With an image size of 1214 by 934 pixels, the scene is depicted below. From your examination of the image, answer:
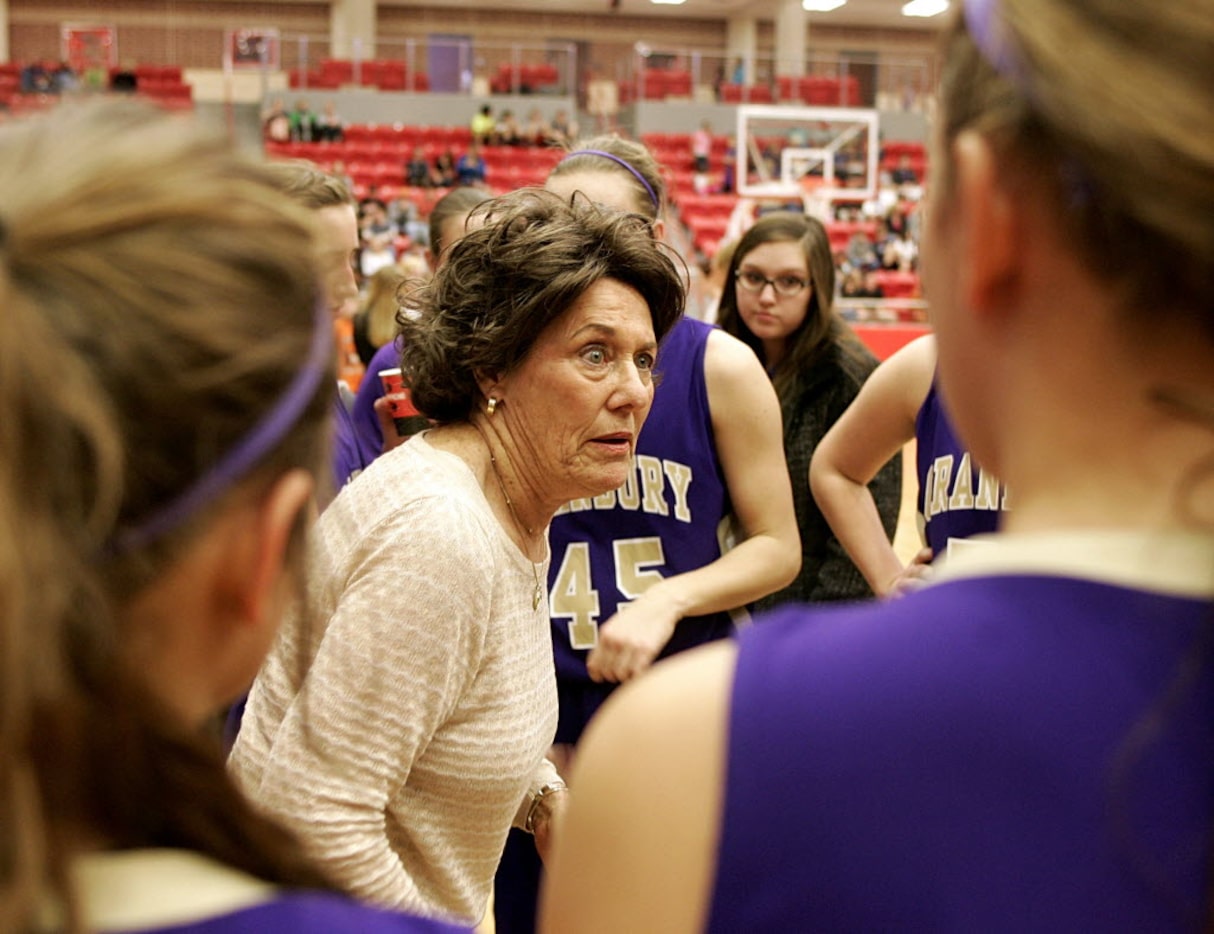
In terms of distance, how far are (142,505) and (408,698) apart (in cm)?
88

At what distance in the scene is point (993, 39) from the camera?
67 cm

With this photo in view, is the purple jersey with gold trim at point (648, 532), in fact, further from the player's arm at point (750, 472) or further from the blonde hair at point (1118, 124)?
the blonde hair at point (1118, 124)

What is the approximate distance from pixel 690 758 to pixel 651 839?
0.18ft

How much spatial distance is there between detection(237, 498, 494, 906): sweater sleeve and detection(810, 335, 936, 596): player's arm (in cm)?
125

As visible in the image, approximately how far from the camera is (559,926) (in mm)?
787

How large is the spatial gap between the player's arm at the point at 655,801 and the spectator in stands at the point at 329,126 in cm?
1924

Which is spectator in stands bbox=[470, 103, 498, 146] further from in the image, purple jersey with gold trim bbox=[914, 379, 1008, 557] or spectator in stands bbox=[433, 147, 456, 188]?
purple jersey with gold trim bbox=[914, 379, 1008, 557]

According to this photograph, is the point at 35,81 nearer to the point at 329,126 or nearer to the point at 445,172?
the point at 329,126

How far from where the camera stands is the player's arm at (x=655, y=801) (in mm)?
693

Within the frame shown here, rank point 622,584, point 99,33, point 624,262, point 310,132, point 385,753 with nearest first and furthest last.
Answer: point 385,753 < point 624,262 < point 622,584 < point 310,132 < point 99,33

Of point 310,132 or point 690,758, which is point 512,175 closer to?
point 310,132

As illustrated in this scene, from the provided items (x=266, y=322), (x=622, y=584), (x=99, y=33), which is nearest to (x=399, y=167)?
(x=99, y=33)

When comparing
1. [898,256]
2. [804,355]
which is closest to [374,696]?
[804,355]

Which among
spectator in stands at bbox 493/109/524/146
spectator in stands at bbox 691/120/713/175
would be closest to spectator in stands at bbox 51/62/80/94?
spectator in stands at bbox 493/109/524/146
